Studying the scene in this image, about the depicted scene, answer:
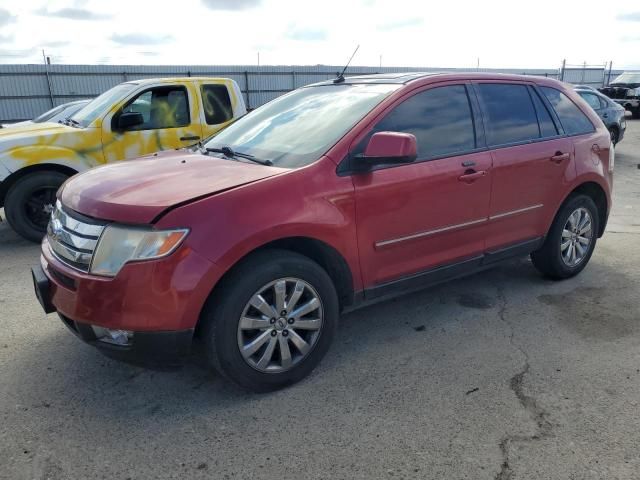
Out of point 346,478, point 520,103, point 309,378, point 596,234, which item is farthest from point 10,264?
point 596,234

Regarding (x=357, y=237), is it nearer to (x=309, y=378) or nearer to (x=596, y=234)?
(x=309, y=378)

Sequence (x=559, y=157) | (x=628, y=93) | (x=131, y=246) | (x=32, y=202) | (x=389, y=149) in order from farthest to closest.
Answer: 1. (x=628, y=93)
2. (x=32, y=202)
3. (x=559, y=157)
4. (x=389, y=149)
5. (x=131, y=246)

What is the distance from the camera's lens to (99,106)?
22.4 ft

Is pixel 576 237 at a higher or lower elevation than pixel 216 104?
lower

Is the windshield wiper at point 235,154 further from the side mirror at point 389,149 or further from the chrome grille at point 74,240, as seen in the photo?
the chrome grille at point 74,240

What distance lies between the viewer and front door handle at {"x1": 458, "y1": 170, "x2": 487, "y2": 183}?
3693 mm

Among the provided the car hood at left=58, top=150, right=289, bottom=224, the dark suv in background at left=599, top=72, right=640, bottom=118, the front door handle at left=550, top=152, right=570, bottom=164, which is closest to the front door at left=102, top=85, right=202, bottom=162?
the car hood at left=58, top=150, right=289, bottom=224

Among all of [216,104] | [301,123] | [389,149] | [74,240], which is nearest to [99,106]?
[216,104]

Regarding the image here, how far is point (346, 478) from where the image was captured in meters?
2.39

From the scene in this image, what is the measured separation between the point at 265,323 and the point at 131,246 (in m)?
0.82

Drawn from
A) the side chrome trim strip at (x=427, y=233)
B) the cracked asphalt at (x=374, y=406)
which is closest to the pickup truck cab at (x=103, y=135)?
the cracked asphalt at (x=374, y=406)

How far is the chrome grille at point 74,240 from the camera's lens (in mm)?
2717

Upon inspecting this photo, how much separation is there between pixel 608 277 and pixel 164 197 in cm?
408

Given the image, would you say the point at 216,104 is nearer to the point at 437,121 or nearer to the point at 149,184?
the point at 437,121
